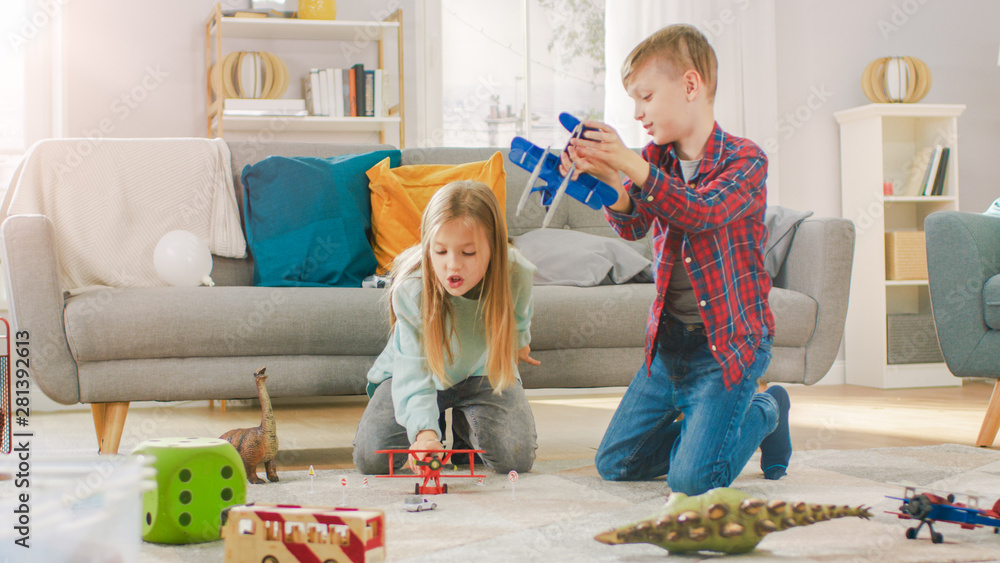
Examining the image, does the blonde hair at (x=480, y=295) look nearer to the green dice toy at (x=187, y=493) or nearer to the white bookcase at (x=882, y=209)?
the green dice toy at (x=187, y=493)

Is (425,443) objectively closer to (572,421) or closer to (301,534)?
(301,534)

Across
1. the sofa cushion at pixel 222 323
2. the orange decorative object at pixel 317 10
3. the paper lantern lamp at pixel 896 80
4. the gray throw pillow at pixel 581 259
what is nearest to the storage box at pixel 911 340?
the paper lantern lamp at pixel 896 80

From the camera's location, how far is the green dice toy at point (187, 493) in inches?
43.0

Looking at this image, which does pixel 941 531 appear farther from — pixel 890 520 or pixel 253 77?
pixel 253 77

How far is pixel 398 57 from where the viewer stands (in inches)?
146

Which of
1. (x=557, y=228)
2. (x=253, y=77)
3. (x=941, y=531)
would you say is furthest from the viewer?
(x=253, y=77)

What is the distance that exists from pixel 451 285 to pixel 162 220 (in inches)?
45.5

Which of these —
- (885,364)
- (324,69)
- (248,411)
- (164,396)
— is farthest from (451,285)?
(885,364)

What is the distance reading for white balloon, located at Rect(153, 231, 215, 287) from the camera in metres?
2.09

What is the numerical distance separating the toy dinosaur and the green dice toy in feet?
1.81

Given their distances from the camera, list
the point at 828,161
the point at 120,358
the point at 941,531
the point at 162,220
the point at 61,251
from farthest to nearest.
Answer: the point at 828,161 → the point at 162,220 → the point at 61,251 → the point at 120,358 → the point at 941,531

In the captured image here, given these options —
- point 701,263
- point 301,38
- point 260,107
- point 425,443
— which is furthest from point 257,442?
point 301,38

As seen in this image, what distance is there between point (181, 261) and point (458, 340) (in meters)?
0.87

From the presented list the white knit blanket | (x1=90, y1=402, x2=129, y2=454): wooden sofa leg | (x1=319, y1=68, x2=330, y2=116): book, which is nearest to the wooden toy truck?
(x1=90, y1=402, x2=129, y2=454): wooden sofa leg
